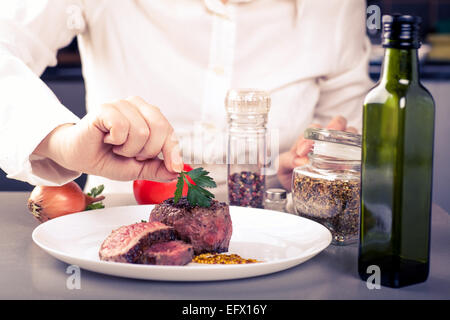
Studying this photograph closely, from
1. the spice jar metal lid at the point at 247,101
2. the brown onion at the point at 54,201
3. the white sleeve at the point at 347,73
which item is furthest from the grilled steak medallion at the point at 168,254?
the white sleeve at the point at 347,73

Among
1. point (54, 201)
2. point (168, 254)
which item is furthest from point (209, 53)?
point (168, 254)

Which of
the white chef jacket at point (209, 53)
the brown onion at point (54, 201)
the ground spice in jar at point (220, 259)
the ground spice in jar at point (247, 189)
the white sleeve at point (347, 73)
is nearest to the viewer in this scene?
the ground spice in jar at point (220, 259)

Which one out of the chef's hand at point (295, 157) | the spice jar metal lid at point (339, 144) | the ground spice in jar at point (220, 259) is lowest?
the ground spice in jar at point (220, 259)

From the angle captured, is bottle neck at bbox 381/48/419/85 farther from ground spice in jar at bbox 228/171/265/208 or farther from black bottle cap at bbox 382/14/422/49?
ground spice in jar at bbox 228/171/265/208

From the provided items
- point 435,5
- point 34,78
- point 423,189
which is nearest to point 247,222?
point 423,189

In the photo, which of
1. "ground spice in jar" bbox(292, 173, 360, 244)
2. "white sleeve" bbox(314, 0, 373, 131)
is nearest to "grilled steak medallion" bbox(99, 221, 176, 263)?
"ground spice in jar" bbox(292, 173, 360, 244)

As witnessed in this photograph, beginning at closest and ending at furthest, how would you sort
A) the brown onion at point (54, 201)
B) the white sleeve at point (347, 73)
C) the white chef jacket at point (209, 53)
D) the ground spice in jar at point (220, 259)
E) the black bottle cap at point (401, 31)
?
the black bottle cap at point (401, 31)
the ground spice in jar at point (220, 259)
the brown onion at point (54, 201)
the white chef jacket at point (209, 53)
the white sleeve at point (347, 73)

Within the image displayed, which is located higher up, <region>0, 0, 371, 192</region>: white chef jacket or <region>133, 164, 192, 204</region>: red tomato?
<region>0, 0, 371, 192</region>: white chef jacket

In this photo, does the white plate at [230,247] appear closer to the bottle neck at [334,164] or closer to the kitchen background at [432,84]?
the bottle neck at [334,164]
